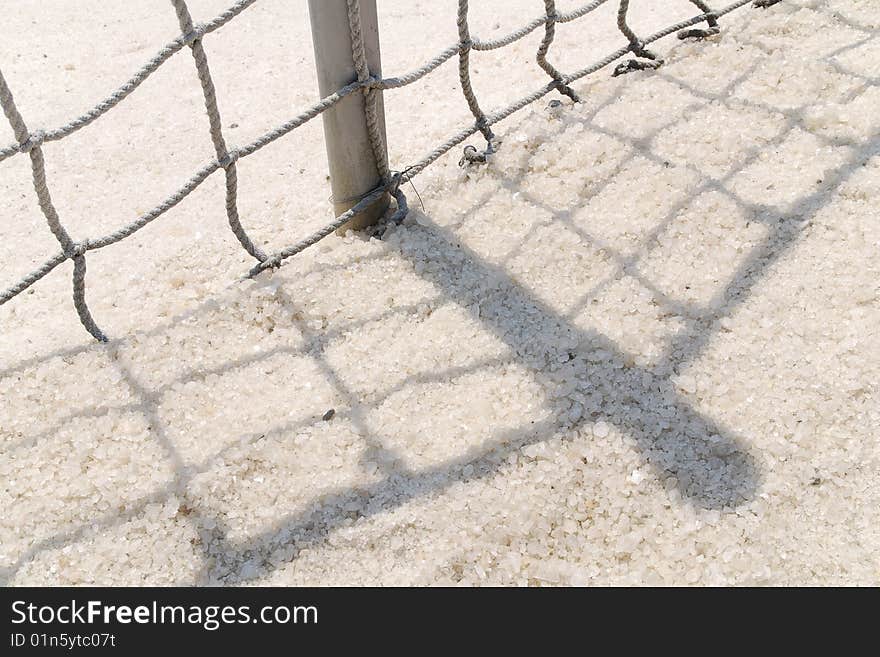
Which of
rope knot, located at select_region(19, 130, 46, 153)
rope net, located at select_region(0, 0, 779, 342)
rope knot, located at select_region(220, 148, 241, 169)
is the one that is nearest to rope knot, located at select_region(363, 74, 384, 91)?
rope net, located at select_region(0, 0, 779, 342)

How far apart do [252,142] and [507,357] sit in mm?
675

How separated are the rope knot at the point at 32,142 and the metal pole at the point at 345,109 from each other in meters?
0.51

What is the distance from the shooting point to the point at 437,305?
152 cm

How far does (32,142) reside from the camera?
1398mm

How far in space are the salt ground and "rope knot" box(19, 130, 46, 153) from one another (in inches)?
13.7

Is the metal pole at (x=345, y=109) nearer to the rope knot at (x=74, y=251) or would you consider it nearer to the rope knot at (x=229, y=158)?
the rope knot at (x=229, y=158)

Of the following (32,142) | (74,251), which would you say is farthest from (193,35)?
(74,251)

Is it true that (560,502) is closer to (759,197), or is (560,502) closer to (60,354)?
(759,197)

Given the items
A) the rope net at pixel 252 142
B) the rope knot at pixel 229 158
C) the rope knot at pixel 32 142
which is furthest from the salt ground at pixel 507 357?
the rope knot at pixel 32 142

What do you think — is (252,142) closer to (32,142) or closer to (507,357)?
(32,142)

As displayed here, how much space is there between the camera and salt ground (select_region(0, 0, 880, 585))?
1.15 metres

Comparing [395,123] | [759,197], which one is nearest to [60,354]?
[395,123]

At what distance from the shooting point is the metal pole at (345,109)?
150 cm
